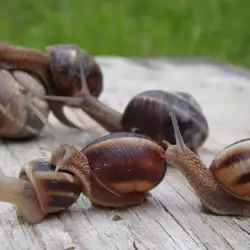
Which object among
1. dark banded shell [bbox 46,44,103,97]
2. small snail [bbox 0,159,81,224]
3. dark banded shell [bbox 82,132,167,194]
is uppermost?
Answer: dark banded shell [bbox 82,132,167,194]

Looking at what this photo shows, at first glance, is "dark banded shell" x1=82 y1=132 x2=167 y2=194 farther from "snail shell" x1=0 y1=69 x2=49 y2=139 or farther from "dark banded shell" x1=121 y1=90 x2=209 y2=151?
"snail shell" x1=0 y1=69 x2=49 y2=139

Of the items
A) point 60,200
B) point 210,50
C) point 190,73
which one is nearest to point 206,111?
point 190,73

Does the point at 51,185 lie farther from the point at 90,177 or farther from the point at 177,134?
the point at 177,134

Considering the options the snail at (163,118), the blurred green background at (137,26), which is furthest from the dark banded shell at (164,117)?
the blurred green background at (137,26)

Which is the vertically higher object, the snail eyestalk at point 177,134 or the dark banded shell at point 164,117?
the snail eyestalk at point 177,134

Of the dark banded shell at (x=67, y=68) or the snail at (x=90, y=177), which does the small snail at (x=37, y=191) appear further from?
the dark banded shell at (x=67, y=68)

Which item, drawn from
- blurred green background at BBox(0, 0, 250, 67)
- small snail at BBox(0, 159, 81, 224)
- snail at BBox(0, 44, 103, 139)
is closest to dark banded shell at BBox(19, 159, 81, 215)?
small snail at BBox(0, 159, 81, 224)
